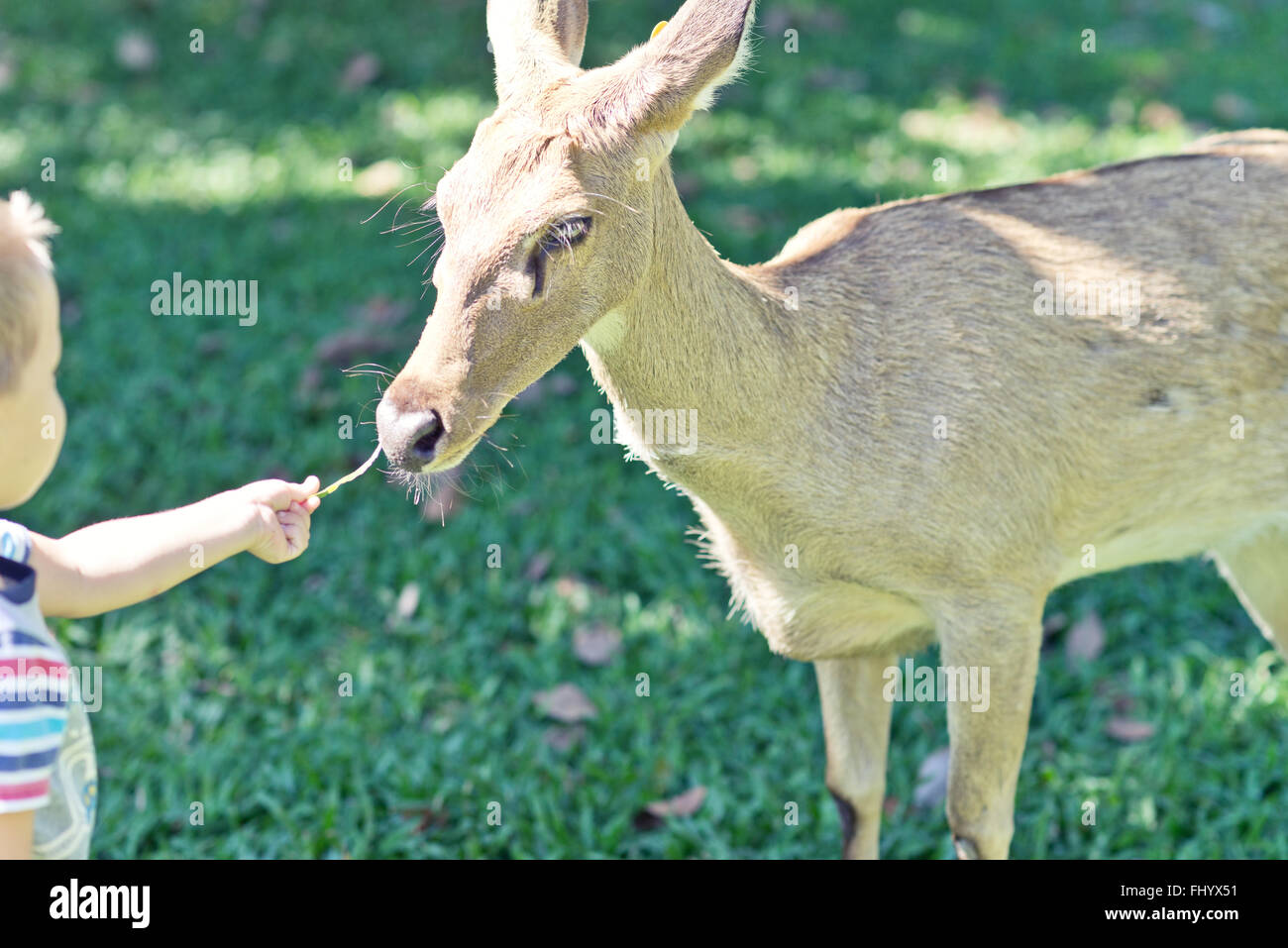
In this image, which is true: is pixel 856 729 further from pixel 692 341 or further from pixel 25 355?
pixel 25 355

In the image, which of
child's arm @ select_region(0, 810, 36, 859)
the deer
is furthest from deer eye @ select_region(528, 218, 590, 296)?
child's arm @ select_region(0, 810, 36, 859)

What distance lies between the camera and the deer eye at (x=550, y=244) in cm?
258

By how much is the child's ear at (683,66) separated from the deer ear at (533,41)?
20cm

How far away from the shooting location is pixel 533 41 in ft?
9.58

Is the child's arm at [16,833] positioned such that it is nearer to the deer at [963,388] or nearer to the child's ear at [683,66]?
the deer at [963,388]

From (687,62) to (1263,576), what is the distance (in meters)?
2.39

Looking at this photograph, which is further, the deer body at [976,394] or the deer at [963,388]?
the deer body at [976,394]

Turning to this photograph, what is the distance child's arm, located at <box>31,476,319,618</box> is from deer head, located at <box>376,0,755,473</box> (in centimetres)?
30

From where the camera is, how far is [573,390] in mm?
6207

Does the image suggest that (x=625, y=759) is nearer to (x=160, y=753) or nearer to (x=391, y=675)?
(x=391, y=675)

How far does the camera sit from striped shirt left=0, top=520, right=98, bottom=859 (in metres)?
2.09

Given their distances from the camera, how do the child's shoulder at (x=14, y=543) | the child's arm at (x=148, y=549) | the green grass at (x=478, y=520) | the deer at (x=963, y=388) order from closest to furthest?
1. the child's shoulder at (x=14, y=543)
2. the child's arm at (x=148, y=549)
3. the deer at (x=963, y=388)
4. the green grass at (x=478, y=520)

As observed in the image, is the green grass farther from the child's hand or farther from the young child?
the young child

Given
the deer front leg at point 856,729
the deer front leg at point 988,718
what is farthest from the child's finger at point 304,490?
the deer front leg at point 856,729
